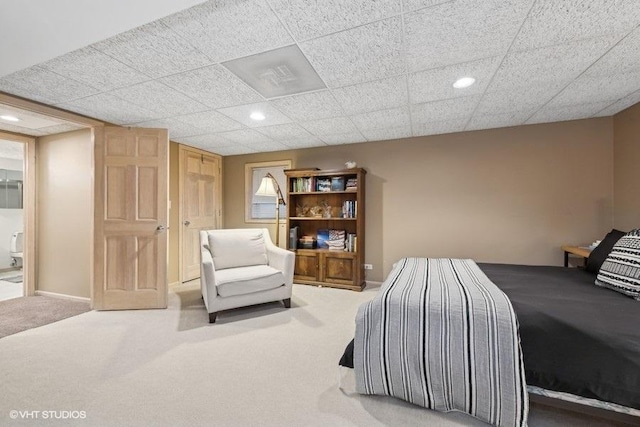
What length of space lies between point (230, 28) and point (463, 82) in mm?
1906

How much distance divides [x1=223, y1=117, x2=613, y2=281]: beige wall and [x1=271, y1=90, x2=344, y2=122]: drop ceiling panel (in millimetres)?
1379

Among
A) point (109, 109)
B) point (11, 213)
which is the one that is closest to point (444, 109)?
point (109, 109)

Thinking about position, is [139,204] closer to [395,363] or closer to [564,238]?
[395,363]

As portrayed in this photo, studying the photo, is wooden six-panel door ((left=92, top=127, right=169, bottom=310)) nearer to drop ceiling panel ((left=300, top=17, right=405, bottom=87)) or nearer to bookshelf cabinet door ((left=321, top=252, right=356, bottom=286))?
bookshelf cabinet door ((left=321, top=252, right=356, bottom=286))

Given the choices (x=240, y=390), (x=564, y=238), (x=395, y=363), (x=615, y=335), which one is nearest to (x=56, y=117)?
(x=240, y=390)

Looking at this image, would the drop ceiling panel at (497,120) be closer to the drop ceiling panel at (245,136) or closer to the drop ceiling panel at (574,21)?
the drop ceiling panel at (574,21)

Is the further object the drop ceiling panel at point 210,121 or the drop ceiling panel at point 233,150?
the drop ceiling panel at point 233,150

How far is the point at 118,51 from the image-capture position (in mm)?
1858

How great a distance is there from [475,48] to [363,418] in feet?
7.99

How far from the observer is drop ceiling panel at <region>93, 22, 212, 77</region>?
1683 millimetres

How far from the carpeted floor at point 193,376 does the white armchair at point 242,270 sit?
0.22 metres

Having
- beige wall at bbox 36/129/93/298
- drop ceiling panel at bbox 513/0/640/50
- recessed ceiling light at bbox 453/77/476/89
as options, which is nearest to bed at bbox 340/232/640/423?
drop ceiling panel at bbox 513/0/640/50

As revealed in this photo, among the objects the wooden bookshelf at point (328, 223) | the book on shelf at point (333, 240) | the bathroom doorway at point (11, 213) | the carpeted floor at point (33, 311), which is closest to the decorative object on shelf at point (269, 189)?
the wooden bookshelf at point (328, 223)

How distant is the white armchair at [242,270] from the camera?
2.80 metres
